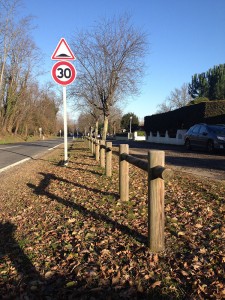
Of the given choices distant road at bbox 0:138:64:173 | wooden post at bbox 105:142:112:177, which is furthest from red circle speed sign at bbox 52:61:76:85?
distant road at bbox 0:138:64:173

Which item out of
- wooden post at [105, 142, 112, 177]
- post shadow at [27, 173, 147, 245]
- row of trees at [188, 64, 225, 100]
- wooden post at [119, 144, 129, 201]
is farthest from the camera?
row of trees at [188, 64, 225, 100]

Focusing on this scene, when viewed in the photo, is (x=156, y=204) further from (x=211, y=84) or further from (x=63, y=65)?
(x=211, y=84)

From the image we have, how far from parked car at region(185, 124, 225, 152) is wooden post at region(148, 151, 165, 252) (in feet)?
38.0

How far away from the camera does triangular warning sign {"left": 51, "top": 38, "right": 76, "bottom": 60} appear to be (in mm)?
9125

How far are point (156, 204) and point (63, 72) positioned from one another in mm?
7020

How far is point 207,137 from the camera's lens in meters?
14.9

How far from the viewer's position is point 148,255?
3.26m

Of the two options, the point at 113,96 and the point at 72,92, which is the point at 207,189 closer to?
the point at 113,96

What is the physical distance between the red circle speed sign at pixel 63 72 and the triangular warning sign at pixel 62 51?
0.19 m

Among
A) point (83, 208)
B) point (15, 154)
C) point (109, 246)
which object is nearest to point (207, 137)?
point (15, 154)

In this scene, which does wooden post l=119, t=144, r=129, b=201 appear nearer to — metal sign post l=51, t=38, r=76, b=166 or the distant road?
metal sign post l=51, t=38, r=76, b=166

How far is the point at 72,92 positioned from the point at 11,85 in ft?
109

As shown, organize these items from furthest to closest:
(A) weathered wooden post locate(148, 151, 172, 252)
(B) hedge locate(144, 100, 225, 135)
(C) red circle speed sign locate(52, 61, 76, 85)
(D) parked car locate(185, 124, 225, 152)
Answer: (B) hedge locate(144, 100, 225, 135) < (D) parked car locate(185, 124, 225, 152) < (C) red circle speed sign locate(52, 61, 76, 85) < (A) weathered wooden post locate(148, 151, 172, 252)

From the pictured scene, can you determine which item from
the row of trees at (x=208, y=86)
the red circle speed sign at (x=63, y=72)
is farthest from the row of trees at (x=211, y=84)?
the red circle speed sign at (x=63, y=72)
